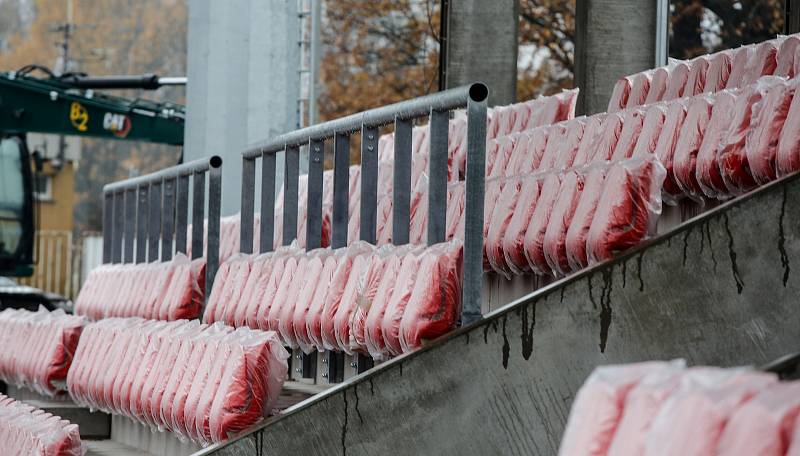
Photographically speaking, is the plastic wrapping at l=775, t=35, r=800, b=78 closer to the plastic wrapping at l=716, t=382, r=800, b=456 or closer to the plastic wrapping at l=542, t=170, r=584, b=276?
the plastic wrapping at l=542, t=170, r=584, b=276

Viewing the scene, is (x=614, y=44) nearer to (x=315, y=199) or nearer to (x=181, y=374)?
(x=315, y=199)

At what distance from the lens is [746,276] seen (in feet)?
13.9

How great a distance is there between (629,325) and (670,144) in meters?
1.27

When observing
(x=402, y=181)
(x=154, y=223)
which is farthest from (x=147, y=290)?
(x=402, y=181)

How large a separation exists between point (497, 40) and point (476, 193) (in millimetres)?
8158

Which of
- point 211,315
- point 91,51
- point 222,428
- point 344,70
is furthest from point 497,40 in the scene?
point 91,51

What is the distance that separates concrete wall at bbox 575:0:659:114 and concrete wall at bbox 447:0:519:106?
1.73 meters

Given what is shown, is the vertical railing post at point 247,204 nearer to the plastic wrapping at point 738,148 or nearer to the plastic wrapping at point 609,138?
the plastic wrapping at point 609,138

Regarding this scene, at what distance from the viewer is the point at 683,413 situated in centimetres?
244

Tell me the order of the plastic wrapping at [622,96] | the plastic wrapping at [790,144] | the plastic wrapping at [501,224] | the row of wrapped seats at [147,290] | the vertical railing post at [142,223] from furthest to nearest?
the vertical railing post at [142,223] < the row of wrapped seats at [147,290] < the plastic wrapping at [622,96] < the plastic wrapping at [501,224] < the plastic wrapping at [790,144]

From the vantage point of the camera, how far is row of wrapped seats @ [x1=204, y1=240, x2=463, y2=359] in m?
4.90

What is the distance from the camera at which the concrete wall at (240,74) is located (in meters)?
12.2

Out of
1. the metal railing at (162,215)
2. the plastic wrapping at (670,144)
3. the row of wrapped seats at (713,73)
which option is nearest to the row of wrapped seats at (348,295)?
the metal railing at (162,215)

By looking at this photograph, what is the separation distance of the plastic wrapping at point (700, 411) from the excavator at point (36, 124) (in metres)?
15.3
